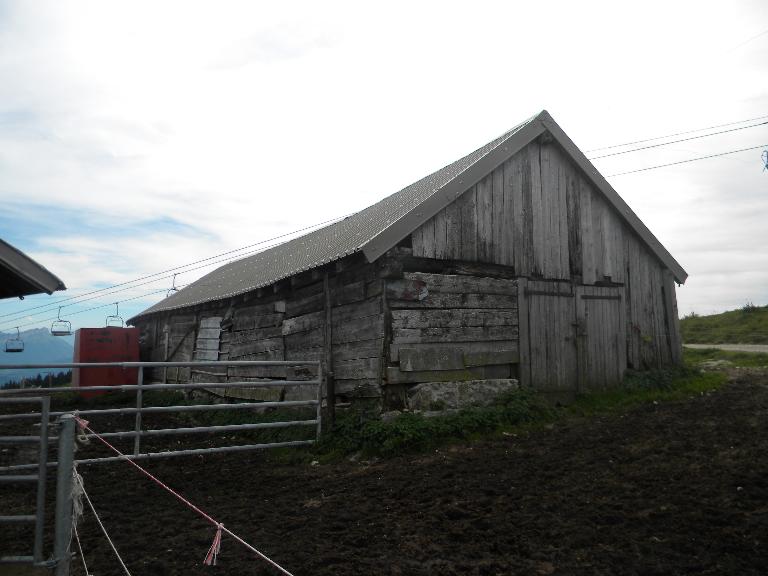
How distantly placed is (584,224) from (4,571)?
34.3 ft

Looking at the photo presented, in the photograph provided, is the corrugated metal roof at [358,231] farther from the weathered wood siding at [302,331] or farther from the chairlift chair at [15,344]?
the chairlift chair at [15,344]

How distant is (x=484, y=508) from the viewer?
517cm

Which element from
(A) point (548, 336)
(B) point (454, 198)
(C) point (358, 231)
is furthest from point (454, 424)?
(C) point (358, 231)

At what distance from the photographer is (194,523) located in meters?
5.21

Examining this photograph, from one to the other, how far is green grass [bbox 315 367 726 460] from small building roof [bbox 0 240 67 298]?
14.0 feet

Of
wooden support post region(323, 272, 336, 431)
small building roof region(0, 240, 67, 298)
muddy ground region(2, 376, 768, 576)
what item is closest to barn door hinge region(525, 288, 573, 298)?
muddy ground region(2, 376, 768, 576)

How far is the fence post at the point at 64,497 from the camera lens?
3246mm

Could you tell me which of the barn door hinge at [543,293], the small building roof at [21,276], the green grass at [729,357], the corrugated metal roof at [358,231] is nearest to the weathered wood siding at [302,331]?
the corrugated metal roof at [358,231]

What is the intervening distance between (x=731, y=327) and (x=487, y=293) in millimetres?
17524

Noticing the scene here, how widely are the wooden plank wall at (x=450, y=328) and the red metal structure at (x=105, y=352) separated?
44.1ft

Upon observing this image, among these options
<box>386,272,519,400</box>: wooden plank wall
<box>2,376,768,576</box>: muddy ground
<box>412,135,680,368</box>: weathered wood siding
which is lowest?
<box>2,376,768,576</box>: muddy ground

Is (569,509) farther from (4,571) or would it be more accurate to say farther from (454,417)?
(4,571)

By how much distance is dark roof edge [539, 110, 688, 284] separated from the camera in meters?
10.7

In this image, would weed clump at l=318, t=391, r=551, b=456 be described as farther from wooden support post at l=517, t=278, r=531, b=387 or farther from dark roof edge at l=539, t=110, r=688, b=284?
dark roof edge at l=539, t=110, r=688, b=284
